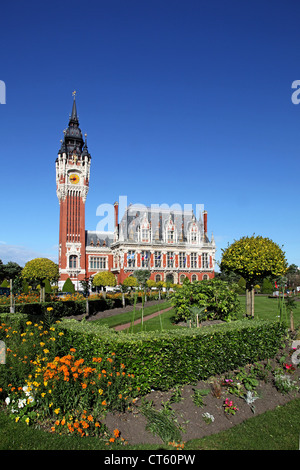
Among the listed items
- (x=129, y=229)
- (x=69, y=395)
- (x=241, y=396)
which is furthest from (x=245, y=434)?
(x=129, y=229)

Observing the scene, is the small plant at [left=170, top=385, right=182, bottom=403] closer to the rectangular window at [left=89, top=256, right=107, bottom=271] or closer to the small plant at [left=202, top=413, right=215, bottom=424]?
the small plant at [left=202, top=413, right=215, bottom=424]

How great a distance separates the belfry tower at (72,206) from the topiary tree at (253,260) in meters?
42.3

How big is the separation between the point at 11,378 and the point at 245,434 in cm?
456

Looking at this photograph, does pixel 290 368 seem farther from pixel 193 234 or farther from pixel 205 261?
pixel 205 261

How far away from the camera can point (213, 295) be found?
531 inches

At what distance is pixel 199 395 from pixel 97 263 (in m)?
54.7

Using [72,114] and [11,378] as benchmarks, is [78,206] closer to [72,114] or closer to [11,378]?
[72,114]

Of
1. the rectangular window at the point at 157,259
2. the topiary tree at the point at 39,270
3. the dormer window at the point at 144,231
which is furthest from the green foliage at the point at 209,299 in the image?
the rectangular window at the point at 157,259

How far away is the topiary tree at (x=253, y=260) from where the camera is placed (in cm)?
1684

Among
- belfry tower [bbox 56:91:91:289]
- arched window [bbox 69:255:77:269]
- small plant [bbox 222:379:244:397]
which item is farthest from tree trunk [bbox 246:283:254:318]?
arched window [bbox 69:255:77:269]

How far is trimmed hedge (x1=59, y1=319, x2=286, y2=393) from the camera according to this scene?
682cm

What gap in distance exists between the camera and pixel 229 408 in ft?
21.7

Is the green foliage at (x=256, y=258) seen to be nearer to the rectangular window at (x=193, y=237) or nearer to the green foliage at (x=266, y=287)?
the green foliage at (x=266, y=287)

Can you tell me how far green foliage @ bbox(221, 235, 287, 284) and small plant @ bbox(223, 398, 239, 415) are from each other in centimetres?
1092
